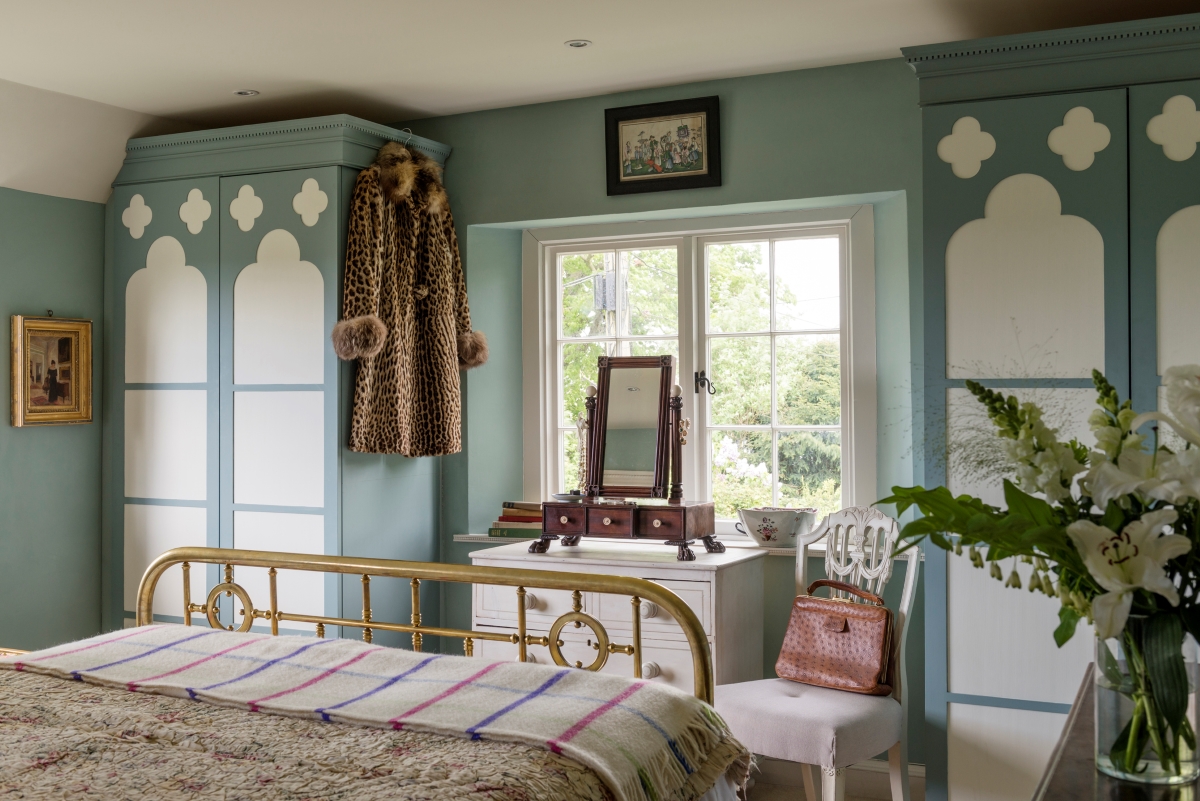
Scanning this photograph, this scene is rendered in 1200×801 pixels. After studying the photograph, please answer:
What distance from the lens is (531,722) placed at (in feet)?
5.49

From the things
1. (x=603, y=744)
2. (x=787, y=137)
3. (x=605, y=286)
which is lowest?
(x=603, y=744)

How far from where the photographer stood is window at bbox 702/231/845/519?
152 inches

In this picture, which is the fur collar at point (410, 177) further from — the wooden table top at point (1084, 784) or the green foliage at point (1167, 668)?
the green foliage at point (1167, 668)

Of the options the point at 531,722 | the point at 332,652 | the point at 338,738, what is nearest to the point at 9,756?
the point at 338,738

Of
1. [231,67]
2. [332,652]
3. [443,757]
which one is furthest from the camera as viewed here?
[231,67]

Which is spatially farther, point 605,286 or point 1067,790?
point 605,286

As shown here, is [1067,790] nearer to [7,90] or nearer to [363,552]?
[363,552]

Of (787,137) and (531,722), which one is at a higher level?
(787,137)

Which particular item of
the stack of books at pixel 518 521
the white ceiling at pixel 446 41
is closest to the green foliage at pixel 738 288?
the white ceiling at pixel 446 41

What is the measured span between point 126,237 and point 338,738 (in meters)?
3.14


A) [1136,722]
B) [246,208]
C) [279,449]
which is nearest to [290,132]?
[246,208]

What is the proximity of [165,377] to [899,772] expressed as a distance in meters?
3.06

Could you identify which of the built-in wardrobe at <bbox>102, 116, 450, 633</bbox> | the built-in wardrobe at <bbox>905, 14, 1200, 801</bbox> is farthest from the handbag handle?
the built-in wardrobe at <bbox>102, 116, 450, 633</bbox>

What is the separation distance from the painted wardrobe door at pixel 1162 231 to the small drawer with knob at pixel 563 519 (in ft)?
5.85
